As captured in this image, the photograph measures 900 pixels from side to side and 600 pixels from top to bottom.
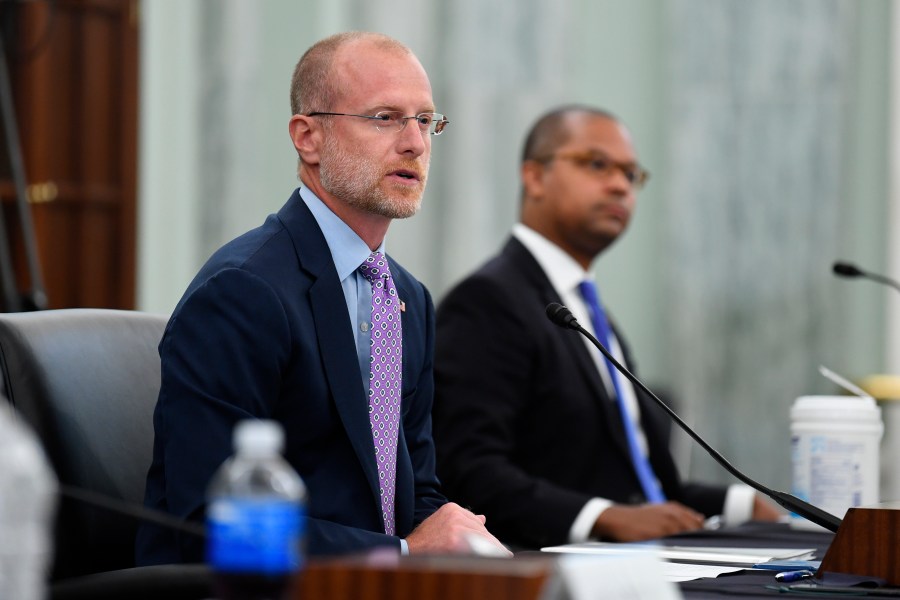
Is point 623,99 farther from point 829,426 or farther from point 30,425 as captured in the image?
point 30,425

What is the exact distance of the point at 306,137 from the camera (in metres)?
1.96

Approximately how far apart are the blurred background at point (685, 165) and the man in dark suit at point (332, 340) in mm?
2697

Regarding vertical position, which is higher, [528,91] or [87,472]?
[528,91]

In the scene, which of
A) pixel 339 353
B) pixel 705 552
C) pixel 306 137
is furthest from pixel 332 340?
pixel 705 552

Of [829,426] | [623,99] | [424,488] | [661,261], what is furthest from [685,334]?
[424,488]

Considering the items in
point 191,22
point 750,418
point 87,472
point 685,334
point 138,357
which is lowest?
point 750,418

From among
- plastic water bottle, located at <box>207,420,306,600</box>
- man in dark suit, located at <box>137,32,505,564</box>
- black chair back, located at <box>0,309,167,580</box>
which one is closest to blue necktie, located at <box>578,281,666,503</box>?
man in dark suit, located at <box>137,32,505,564</box>

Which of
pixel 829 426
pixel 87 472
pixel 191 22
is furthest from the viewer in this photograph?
pixel 191 22

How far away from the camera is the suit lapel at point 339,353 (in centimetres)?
171

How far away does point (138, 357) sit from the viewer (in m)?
1.81

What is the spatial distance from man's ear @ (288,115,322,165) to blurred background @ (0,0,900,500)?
2649 mm

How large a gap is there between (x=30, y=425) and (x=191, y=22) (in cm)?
337

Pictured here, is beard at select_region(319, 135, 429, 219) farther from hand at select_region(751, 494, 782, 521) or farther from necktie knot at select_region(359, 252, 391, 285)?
hand at select_region(751, 494, 782, 521)

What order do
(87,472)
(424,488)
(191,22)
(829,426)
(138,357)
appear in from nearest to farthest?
(87,472), (138,357), (424,488), (829,426), (191,22)
